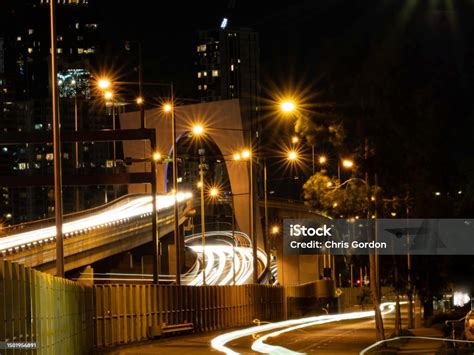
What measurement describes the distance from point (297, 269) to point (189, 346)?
228 ft

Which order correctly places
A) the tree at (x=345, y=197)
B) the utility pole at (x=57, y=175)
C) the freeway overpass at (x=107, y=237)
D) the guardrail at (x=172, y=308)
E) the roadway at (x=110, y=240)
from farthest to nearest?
the roadway at (x=110, y=240)
the freeway overpass at (x=107, y=237)
the guardrail at (x=172, y=308)
the tree at (x=345, y=197)
the utility pole at (x=57, y=175)

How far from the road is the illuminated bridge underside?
1745 cm

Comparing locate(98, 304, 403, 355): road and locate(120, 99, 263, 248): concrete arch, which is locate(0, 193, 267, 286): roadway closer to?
locate(120, 99, 263, 248): concrete arch

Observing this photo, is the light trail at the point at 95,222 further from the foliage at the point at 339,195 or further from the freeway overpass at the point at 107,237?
the foliage at the point at 339,195

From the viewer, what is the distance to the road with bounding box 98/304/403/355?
37.0 metres

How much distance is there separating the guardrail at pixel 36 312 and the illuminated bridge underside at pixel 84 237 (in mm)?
32580

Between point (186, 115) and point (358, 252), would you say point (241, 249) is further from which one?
point (358, 252)

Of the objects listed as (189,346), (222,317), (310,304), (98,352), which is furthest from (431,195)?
(310,304)

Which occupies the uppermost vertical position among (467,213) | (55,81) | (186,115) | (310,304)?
(186,115)

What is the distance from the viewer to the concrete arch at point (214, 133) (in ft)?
370

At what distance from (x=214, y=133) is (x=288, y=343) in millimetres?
78448

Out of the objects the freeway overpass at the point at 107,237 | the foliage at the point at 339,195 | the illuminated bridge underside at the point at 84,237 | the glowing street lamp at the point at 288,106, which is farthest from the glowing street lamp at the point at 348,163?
the illuminated bridge underside at the point at 84,237

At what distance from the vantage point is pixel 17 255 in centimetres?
6178

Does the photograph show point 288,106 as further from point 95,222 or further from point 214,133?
point 214,133
